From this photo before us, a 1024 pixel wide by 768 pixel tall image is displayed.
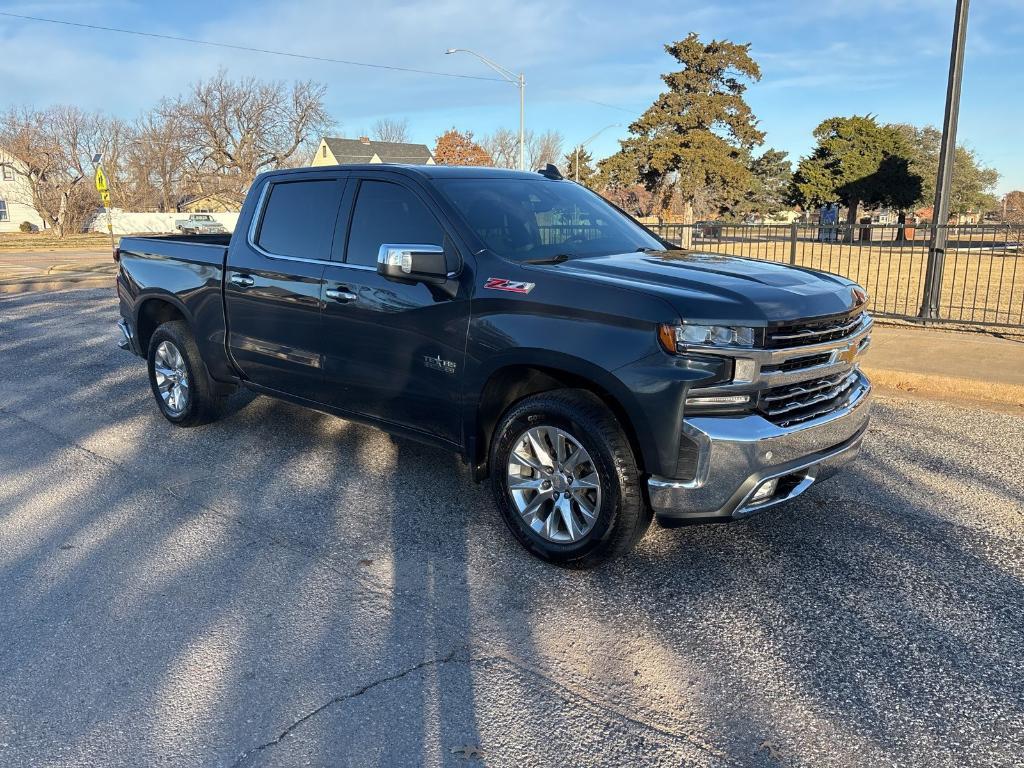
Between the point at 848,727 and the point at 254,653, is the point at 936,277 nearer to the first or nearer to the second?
the point at 848,727

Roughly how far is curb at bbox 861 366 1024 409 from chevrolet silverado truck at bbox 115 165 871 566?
3.55 m

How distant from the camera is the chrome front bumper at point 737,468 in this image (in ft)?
10.8

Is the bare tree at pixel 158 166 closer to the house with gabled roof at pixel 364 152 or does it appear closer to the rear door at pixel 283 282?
the house with gabled roof at pixel 364 152

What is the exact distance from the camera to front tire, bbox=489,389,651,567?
→ 3.54m

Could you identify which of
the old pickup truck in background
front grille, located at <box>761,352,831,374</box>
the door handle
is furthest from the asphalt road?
the old pickup truck in background

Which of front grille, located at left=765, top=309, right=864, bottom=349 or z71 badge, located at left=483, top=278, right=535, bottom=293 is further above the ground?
z71 badge, located at left=483, top=278, right=535, bottom=293

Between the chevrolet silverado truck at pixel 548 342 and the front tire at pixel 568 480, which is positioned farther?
the front tire at pixel 568 480

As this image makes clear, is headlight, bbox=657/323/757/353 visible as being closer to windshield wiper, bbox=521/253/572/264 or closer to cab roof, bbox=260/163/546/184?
windshield wiper, bbox=521/253/572/264

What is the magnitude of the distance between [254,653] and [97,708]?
1.84 feet

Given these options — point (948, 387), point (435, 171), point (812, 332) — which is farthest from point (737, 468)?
point (948, 387)

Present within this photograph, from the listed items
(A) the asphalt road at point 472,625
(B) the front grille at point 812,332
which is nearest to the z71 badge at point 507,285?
(B) the front grille at point 812,332

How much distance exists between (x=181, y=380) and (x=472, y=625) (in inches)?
149

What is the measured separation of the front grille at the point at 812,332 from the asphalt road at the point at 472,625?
1.08 metres

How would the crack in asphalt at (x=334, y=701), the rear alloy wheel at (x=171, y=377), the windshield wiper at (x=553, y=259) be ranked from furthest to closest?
the rear alloy wheel at (x=171, y=377)
the windshield wiper at (x=553, y=259)
the crack in asphalt at (x=334, y=701)
